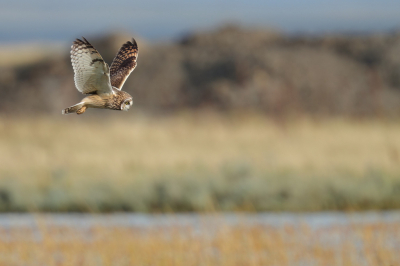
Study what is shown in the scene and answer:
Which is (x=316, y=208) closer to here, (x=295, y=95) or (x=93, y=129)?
(x=93, y=129)

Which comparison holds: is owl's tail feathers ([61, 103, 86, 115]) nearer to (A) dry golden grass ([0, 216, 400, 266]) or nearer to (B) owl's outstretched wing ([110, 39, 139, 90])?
(B) owl's outstretched wing ([110, 39, 139, 90])

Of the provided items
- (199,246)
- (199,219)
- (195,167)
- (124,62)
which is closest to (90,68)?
(124,62)

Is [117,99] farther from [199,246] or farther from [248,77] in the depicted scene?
[248,77]

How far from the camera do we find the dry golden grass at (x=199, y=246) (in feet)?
28.4

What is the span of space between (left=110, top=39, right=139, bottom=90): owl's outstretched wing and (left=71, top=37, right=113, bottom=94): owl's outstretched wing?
3.5 inches

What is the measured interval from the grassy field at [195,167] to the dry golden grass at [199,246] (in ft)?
4.82

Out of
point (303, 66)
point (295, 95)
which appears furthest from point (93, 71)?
point (303, 66)

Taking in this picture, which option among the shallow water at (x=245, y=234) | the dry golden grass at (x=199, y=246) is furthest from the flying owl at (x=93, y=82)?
the shallow water at (x=245, y=234)

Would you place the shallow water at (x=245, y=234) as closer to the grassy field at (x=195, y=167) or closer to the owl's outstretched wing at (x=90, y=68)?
the grassy field at (x=195, y=167)

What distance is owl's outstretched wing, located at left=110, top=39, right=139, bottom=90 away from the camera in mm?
1091

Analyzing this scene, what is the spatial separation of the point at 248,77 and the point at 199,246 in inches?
819

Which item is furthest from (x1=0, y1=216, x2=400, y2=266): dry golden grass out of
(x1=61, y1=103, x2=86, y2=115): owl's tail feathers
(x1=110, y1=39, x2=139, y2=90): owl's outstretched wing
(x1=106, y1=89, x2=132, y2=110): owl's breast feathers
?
(x1=61, y1=103, x2=86, y2=115): owl's tail feathers

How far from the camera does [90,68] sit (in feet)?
3.07

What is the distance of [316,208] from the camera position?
1205cm
